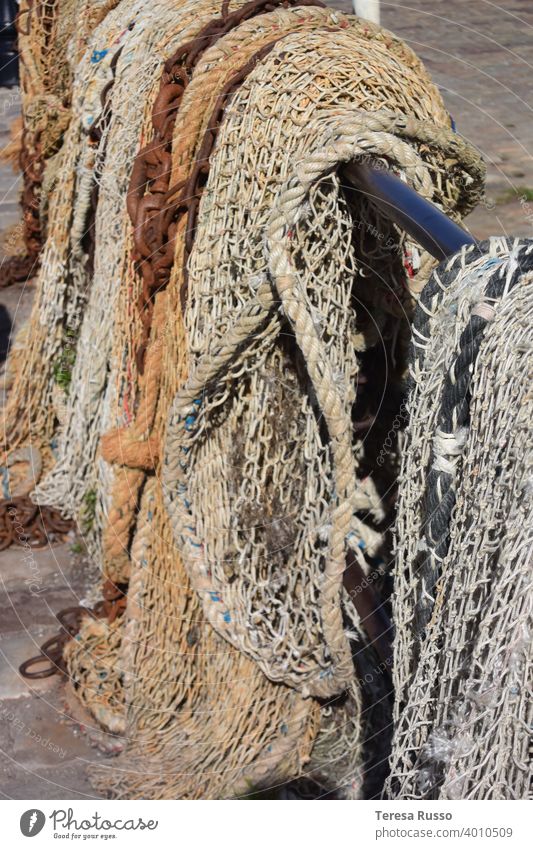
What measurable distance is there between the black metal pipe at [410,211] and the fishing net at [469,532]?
0.09 metres

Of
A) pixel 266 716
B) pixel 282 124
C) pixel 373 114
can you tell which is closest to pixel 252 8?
pixel 282 124

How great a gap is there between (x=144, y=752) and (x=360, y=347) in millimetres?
1212

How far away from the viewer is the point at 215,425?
2.37m

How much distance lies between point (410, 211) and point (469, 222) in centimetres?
357

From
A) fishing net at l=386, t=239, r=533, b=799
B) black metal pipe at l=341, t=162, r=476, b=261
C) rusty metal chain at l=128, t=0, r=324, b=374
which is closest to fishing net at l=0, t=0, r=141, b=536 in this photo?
rusty metal chain at l=128, t=0, r=324, b=374

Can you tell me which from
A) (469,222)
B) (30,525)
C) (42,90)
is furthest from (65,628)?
(469,222)

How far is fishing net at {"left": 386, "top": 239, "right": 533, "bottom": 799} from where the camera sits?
1395 millimetres

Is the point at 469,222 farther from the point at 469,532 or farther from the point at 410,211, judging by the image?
the point at 469,532

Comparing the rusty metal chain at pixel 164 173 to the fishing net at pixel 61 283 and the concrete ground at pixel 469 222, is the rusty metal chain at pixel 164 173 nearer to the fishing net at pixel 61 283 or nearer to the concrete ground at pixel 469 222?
the fishing net at pixel 61 283

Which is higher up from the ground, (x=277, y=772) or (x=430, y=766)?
(x=430, y=766)

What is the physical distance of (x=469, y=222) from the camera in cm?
520

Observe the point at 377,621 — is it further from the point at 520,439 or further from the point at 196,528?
the point at 520,439

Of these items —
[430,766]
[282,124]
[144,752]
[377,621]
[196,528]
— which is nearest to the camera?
[430,766]
